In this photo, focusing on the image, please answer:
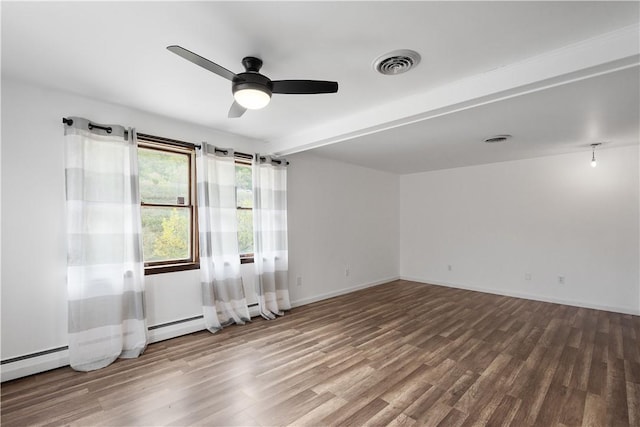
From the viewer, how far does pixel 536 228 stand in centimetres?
502

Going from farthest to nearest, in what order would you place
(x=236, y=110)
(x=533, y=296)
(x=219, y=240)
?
(x=533, y=296), (x=219, y=240), (x=236, y=110)

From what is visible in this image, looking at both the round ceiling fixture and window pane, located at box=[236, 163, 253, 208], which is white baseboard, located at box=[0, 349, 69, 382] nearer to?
window pane, located at box=[236, 163, 253, 208]

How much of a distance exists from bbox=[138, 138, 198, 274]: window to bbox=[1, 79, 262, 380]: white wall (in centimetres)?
66

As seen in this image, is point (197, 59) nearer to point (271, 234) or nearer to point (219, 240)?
point (219, 240)

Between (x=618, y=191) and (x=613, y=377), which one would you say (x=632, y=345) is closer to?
(x=613, y=377)

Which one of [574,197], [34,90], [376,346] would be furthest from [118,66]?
[574,197]

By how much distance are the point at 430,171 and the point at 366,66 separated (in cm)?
462

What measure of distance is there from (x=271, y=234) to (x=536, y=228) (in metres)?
4.61

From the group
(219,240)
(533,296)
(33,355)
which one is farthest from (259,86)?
(533,296)

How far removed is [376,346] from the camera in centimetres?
312

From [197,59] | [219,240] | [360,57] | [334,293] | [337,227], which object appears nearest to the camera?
[197,59]

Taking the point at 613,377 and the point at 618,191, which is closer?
the point at 613,377

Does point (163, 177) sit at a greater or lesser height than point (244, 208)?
greater

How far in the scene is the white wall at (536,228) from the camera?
14.1 ft
